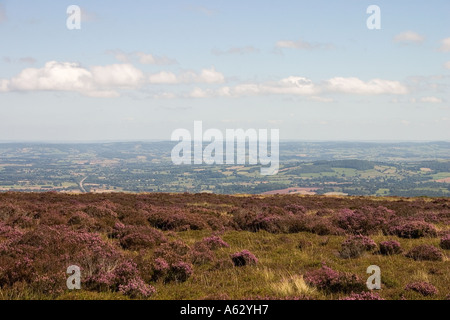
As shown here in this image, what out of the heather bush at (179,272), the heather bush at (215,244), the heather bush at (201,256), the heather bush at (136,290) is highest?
the heather bush at (136,290)

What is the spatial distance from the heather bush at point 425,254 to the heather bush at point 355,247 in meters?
1.38

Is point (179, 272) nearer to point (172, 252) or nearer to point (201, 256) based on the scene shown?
point (172, 252)

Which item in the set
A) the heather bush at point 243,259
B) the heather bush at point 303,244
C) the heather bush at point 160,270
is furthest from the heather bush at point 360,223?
the heather bush at point 160,270

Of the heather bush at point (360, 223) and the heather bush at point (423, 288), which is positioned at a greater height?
the heather bush at point (423, 288)

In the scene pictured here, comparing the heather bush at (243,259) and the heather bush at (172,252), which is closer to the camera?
the heather bush at (172,252)

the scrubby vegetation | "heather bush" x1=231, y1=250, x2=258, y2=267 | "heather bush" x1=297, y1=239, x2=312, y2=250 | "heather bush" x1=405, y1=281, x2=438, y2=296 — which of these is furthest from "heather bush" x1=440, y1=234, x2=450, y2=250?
"heather bush" x1=231, y1=250, x2=258, y2=267

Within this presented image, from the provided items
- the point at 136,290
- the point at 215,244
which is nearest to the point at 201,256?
the point at 215,244

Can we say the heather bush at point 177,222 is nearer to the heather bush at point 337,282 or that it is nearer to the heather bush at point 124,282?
the heather bush at point 124,282

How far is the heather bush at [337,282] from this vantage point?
327 inches

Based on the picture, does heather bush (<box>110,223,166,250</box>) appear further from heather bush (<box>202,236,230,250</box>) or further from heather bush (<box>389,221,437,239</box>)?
heather bush (<box>389,221,437,239</box>)

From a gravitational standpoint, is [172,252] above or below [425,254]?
above

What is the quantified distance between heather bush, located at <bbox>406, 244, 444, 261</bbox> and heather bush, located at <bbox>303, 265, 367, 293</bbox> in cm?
435

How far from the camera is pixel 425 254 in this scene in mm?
11398

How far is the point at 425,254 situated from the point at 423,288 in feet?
13.0
